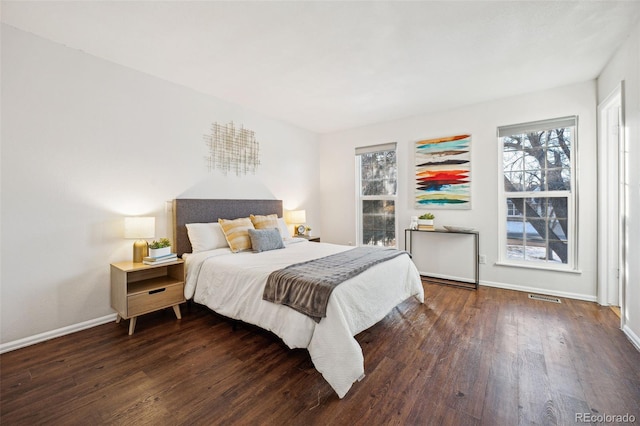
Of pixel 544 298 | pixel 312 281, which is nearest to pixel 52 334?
pixel 312 281

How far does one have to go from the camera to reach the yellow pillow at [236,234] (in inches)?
125

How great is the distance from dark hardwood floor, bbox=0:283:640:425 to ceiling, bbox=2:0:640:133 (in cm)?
255

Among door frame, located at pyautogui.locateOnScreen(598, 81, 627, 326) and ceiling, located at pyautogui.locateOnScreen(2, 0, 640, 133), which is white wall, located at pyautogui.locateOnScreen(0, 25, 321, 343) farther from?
door frame, located at pyautogui.locateOnScreen(598, 81, 627, 326)

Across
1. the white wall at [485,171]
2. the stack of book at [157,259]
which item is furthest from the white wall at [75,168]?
the white wall at [485,171]

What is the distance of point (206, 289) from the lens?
8.86 feet

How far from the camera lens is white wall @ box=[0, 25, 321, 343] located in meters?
2.22

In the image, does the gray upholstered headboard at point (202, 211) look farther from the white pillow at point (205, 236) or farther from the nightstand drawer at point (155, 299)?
the nightstand drawer at point (155, 299)

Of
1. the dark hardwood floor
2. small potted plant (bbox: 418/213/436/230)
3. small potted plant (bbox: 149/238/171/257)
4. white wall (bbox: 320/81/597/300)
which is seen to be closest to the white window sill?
white wall (bbox: 320/81/597/300)

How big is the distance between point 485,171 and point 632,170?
1533mm

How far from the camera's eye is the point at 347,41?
7.74 feet

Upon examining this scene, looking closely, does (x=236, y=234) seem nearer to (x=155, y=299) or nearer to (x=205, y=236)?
(x=205, y=236)

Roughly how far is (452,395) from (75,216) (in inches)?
132

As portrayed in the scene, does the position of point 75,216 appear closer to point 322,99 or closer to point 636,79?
point 322,99

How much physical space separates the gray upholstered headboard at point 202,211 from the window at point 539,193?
11.5 feet
